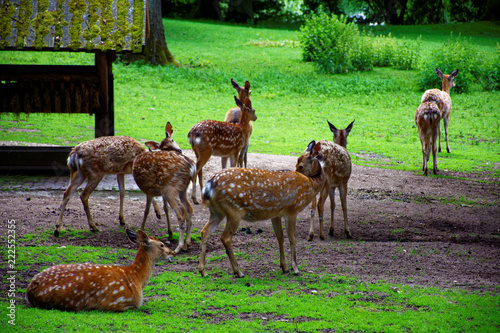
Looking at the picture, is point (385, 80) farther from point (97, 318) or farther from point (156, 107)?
point (97, 318)

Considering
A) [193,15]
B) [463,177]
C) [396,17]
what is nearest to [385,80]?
[463,177]

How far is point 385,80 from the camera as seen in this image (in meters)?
23.5

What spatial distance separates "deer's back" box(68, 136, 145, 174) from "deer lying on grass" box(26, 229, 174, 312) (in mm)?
2885

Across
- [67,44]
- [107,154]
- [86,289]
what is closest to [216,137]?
[107,154]

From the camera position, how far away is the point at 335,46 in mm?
24953

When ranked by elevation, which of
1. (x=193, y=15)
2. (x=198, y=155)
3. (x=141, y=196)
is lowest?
(x=141, y=196)

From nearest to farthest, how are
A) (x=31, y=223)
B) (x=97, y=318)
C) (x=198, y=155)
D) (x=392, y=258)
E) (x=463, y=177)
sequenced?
1. (x=97, y=318)
2. (x=392, y=258)
3. (x=31, y=223)
4. (x=198, y=155)
5. (x=463, y=177)

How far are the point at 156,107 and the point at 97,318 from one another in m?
14.1

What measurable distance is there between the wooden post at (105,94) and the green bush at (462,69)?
47.9 feet

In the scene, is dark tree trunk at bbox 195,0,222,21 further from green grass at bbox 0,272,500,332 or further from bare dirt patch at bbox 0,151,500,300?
green grass at bbox 0,272,500,332

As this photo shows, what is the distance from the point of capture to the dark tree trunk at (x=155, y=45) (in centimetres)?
2336

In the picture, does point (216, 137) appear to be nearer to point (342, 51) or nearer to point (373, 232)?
point (373, 232)

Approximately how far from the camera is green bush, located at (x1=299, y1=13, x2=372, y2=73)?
80.6ft

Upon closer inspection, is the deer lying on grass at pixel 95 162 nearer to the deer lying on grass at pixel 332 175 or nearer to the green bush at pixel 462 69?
the deer lying on grass at pixel 332 175
